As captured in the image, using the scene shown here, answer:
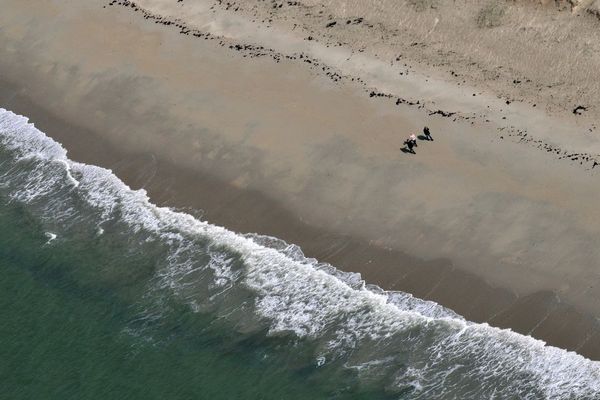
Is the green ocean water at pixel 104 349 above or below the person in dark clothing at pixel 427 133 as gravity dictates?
below

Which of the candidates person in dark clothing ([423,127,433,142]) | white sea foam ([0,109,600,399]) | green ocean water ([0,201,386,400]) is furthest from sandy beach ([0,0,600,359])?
green ocean water ([0,201,386,400])

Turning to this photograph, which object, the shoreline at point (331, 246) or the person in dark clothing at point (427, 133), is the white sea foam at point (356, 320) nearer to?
the shoreline at point (331, 246)

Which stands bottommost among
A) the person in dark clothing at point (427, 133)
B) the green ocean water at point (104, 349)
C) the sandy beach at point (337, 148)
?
the green ocean water at point (104, 349)

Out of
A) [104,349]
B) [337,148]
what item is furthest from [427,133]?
[104,349]

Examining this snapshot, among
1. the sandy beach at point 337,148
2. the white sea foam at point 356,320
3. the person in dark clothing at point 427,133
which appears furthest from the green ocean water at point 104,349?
the person in dark clothing at point 427,133

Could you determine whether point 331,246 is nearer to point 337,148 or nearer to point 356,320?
point 356,320

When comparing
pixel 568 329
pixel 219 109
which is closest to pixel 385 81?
pixel 219 109
